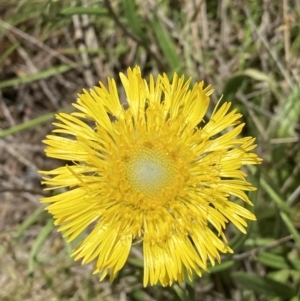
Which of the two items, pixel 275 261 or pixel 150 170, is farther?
pixel 275 261

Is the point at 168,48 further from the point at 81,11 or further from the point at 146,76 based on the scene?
the point at 146,76

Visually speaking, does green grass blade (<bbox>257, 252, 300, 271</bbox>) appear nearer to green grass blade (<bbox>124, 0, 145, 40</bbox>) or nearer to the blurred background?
the blurred background

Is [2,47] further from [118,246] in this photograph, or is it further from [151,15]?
[118,246]

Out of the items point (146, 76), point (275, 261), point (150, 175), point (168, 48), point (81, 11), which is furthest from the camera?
point (146, 76)

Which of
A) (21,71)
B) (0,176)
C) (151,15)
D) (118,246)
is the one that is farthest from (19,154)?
(118,246)

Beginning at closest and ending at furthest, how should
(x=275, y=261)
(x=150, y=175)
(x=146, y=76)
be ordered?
(x=150, y=175) < (x=275, y=261) < (x=146, y=76)

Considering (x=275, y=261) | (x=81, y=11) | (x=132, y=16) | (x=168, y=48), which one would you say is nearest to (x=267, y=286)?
(x=275, y=261)
